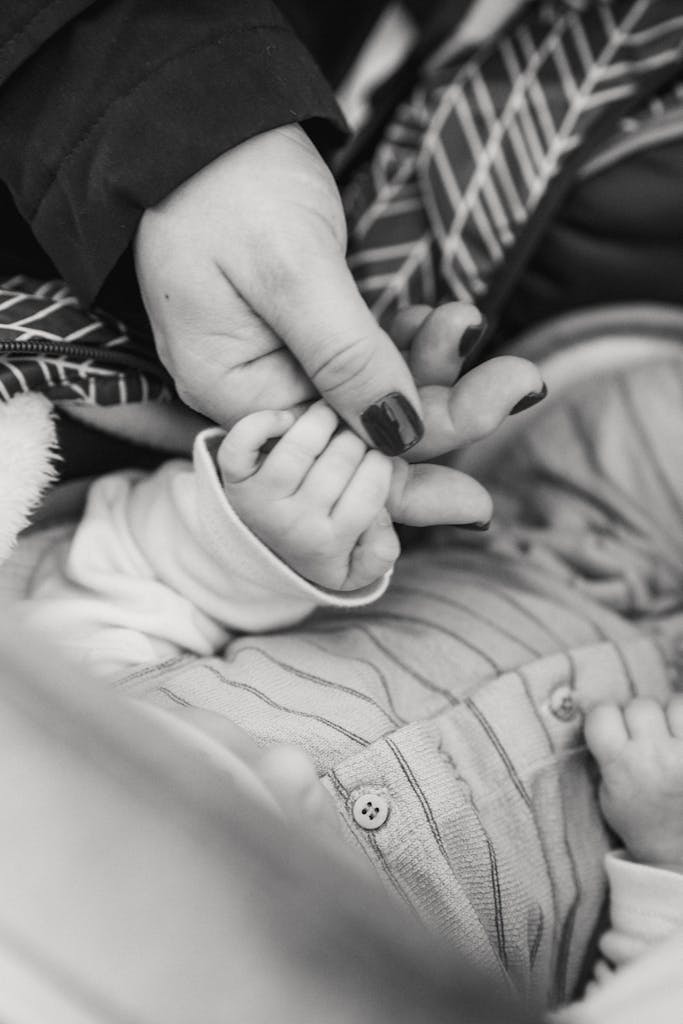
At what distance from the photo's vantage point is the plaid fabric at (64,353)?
444 millimetres

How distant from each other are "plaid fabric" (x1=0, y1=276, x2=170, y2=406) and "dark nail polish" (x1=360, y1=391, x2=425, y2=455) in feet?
0.49

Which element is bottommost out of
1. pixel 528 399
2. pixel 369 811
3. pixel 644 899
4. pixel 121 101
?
pixel 644 899

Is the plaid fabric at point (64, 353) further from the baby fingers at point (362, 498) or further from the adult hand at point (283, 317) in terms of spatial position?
the baby fingers at point (362, 498)

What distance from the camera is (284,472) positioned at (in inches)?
15.9

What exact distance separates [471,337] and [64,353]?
20cm

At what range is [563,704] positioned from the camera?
54cm

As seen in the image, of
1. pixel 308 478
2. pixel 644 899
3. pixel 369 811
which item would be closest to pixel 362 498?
pixel 308 478

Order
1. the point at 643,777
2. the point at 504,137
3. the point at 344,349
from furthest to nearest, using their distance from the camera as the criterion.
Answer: the point at 504,137
the point at 643,777
the point at 344,349

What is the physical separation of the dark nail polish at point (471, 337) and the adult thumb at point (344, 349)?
0.06 metres

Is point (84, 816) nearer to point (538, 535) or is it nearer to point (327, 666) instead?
point (327, 666)

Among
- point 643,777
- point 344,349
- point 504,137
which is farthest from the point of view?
point 504,137

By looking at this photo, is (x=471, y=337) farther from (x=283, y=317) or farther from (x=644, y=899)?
(x=644, y=899)

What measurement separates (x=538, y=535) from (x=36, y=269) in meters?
0.38

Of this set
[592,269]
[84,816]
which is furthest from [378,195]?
[84,816]
